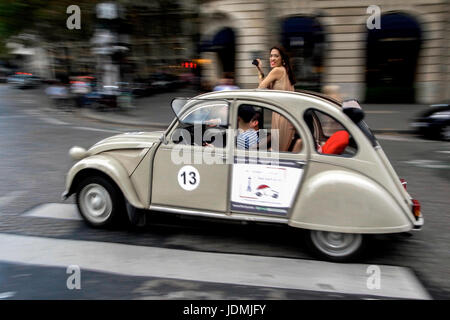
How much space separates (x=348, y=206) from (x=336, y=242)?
463 mm

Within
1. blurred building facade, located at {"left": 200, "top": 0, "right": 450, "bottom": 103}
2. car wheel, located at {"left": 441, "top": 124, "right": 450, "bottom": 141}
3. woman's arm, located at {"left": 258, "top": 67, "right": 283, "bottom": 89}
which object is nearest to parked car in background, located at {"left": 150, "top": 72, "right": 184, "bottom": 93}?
blurred building facade, located at {"left": 200, "top": 0, "right": 450, "bottom": 103}

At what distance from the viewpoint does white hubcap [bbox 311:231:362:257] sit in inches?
171

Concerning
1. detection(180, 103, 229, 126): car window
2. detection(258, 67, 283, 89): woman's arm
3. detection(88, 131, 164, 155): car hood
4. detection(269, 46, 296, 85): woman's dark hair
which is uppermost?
detection(269, 46, 296, 85): woman's dark hair

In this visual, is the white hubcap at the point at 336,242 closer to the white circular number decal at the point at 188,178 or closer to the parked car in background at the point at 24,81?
the white circular number decal at the point at 188,178

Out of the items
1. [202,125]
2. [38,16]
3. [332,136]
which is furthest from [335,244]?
[38,16]

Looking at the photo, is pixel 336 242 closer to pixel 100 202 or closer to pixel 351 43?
pixel 100 202

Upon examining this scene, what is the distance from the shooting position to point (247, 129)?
15.2 ft

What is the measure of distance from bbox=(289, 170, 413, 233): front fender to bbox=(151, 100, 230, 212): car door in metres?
0.86

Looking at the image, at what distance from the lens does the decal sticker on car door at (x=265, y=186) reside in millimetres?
4340

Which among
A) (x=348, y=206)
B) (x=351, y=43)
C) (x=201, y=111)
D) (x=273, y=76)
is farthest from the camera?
(x=351, y=43)

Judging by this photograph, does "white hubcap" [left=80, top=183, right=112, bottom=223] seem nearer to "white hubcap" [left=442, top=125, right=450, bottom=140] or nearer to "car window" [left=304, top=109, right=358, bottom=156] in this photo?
"car window" [left=304, top=109, right=358, bottom=156]
